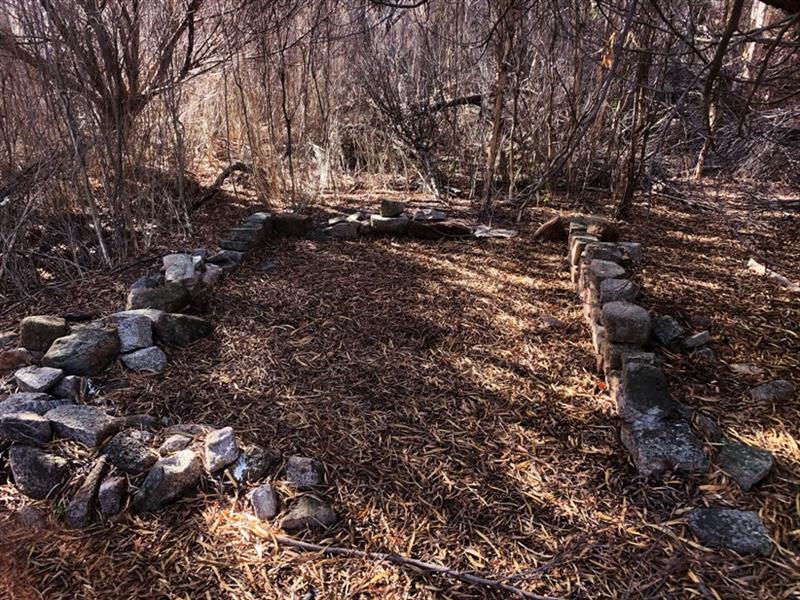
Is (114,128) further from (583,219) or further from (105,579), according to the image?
(583,219)

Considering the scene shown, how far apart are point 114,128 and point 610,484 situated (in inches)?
130

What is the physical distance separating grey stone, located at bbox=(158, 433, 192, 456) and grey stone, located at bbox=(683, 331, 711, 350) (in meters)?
2.08

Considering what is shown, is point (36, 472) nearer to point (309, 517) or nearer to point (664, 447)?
point (309, 517)

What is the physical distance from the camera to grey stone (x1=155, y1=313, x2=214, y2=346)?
8.39ft

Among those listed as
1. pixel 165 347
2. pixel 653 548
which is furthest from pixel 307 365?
pixel 653 548

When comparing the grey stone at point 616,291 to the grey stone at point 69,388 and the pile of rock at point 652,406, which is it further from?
the grey stone at point 69,388

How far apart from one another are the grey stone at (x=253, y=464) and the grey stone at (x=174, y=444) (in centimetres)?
20

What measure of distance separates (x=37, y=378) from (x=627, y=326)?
7.74 ft

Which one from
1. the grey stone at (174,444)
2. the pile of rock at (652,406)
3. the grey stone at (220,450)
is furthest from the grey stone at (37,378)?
the pile of rock at (652,406)

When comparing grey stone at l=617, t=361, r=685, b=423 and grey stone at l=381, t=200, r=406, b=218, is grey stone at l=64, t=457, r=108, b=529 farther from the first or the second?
grey stone at l=381, t=200, r=406, b=218

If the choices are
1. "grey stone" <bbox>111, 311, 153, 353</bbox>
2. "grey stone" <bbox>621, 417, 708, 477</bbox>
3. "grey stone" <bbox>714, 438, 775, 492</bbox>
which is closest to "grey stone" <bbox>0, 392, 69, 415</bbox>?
"grey stone" <bbox>111, 311, 153, 353</bbox>

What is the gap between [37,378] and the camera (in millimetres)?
2148

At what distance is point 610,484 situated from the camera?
1830mm

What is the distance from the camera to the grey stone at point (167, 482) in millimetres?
1744
